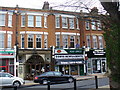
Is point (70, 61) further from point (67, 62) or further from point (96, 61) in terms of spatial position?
point (96, 61)

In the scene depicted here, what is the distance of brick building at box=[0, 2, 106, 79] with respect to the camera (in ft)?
74.6

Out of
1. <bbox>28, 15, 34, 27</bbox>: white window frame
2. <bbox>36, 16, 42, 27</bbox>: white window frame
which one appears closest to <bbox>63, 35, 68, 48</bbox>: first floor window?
<bbox>36, 16, 42, 27</bbox>: white window frame

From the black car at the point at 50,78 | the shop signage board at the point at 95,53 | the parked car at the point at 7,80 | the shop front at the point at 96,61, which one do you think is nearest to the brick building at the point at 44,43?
the shop front at the point at 96,61

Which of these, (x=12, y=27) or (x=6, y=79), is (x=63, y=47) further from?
(x=6, y=79)

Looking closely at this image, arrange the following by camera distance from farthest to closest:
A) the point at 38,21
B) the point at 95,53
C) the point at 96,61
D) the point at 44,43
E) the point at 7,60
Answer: the point at 96,61 < the point at 95,53 < the point at 38,21 < the point at 44,43 < the point at 7,60

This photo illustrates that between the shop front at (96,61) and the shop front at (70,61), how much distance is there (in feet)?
4.61

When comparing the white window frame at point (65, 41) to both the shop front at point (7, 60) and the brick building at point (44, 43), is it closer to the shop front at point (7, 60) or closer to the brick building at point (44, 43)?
the brick building at point (44, 43)

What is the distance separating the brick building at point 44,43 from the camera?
22750mm

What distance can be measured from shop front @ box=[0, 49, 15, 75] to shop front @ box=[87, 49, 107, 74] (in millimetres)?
11569

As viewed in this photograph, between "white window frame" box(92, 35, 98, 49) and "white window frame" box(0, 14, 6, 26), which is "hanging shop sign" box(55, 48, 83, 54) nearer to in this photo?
"white window frame" box(92, 35, 98, 49)

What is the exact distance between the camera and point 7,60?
22328 mm

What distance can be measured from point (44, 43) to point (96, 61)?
29.7 feet

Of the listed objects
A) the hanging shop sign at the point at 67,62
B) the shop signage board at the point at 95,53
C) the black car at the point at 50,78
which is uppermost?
the shop signage board at the point at 95,53

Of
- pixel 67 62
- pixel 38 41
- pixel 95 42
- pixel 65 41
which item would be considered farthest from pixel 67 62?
pixel 95 42
